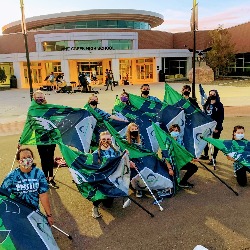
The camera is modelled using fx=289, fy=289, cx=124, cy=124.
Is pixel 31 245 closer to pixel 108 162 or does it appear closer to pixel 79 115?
pixel 108 162

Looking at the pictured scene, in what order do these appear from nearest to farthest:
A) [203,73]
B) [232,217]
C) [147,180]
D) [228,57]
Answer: [232,217]
[147,180]
[203,73]
[228,57]

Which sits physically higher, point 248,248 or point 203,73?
point 203,73

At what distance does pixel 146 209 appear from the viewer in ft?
18.5

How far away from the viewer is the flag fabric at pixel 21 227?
147 inches

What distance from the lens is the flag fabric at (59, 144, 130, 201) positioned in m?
5.32

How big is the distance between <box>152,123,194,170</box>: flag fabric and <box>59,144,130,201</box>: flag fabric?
1.14m

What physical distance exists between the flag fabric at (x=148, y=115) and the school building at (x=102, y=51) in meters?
27.6

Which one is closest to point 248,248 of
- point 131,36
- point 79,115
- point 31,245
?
point 31,245

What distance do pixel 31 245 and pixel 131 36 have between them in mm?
39160

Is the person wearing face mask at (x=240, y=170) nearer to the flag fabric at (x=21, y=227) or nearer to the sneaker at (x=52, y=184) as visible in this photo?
the sneaker at (x=52, y=184)

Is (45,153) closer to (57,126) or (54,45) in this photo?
(57,126)

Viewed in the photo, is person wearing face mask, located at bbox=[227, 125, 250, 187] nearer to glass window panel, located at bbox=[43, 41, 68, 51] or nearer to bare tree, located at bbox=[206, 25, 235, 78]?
bare tree, located at bbox=[206, 25, 235, 78]

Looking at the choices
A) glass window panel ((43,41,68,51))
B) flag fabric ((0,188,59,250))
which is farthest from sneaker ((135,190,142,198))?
glass window panel ((43,41,68,51))

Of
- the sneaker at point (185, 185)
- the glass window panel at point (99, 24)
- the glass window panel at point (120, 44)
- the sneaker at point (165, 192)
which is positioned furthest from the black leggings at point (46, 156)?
the glass window panel at point (99, 24)
